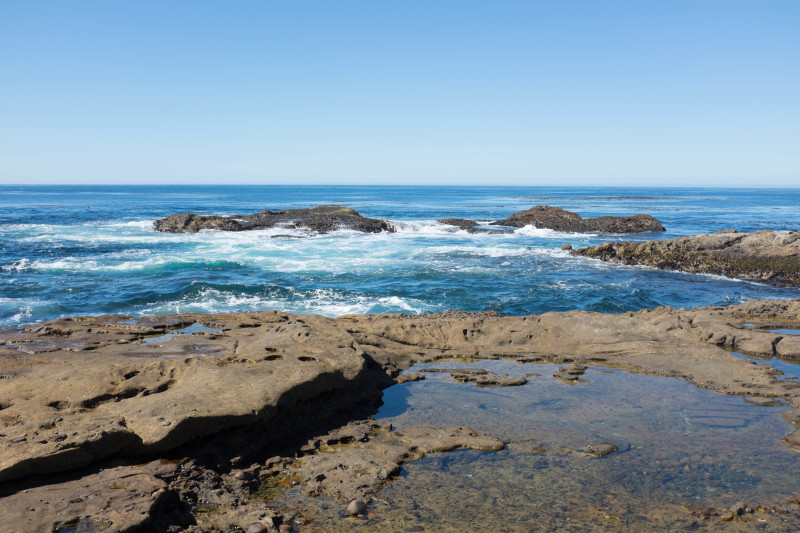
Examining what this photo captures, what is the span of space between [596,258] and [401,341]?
18150mm

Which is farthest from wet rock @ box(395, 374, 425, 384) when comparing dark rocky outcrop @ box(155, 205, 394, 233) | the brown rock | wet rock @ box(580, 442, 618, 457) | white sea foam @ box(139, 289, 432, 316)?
dark rocky outcrop @ box(155, 205, 394, 233)

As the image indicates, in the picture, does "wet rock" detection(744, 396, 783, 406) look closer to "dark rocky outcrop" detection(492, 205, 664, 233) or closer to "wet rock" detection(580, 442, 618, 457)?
"wet rock" detection(580, 442, 618, 457)

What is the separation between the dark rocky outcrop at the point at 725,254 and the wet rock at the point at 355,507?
72.2ft

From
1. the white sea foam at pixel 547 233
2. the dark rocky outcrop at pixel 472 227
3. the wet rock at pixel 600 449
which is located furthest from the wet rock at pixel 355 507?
the dark rocky outcrop at pixel 472 227

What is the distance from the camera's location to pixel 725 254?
77.6ft

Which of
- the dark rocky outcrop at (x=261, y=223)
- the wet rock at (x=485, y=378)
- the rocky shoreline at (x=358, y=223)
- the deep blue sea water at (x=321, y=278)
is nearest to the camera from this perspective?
the wet rock at (x=485, y=378)

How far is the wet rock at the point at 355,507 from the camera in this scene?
5.14m

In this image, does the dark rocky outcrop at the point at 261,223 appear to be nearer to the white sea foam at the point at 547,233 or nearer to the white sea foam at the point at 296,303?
the white sea foam at the point at 547,233

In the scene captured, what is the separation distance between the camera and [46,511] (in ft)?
14.9

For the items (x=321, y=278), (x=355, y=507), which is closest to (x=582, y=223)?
(x=321, y=278)

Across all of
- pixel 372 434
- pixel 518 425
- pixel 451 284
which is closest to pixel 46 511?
pixel 372 434

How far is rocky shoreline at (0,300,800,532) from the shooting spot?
5.03 m

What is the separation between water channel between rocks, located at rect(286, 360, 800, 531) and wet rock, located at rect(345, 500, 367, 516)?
9cm

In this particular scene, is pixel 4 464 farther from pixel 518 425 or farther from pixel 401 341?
pixel 401 341
